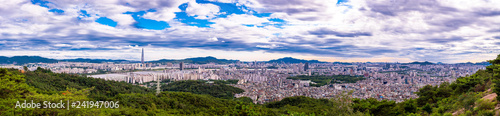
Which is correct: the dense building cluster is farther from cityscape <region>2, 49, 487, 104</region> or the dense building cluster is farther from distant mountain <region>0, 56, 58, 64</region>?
distant mountain <region>0, 56, 58, 64</region>

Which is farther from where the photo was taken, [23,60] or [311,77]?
[23,60]

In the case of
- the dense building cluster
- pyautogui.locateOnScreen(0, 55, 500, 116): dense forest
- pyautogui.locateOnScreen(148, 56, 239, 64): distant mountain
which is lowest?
the dense building cluster

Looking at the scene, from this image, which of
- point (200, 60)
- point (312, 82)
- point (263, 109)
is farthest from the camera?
point (200, 60)

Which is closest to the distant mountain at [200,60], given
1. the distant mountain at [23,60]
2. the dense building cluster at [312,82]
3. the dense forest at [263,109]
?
the dense building cluster at [312,82]

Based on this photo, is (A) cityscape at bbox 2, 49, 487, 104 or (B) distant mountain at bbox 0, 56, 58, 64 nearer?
(A) cityscape at bbox 2, 49, 487, 104

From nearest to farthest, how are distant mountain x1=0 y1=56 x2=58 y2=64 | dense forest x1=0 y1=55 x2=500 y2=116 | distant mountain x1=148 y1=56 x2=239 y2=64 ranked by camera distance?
1. dense forest x1=0 y1=55 x2=500 y2=116
2. distant mountain x1=0 y1=56 x2=58 y2=64
3. distant mountain x1=148 y1=56 x2=239 y2=64

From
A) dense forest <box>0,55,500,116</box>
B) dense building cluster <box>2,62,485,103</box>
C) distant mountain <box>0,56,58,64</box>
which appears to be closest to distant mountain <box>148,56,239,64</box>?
dense building cluster <box>2,62,485,103</box>

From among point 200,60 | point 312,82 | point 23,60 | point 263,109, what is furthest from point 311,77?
point 23,60

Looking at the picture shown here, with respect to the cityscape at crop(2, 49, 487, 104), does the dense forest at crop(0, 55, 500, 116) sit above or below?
above

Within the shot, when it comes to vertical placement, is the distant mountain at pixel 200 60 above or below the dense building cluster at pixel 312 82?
above

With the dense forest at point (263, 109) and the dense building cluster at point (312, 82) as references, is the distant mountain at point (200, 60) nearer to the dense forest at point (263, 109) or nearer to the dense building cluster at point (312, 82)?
the dense building cluster at point (312, 82)

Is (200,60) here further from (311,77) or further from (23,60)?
(311,77)
